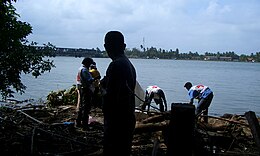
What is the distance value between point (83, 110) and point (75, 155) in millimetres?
4033

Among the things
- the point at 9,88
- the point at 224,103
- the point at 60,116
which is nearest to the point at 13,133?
the point at 9,88

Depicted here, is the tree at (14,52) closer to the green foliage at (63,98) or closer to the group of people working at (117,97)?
the group of people working at (117,97)

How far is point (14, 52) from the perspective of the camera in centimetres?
653

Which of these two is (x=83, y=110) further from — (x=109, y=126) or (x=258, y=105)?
(x=258, y=105)

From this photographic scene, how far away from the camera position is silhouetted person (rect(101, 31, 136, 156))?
4.43 meters

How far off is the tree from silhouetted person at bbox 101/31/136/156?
2.29 m

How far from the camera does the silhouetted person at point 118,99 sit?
4434 millimetres

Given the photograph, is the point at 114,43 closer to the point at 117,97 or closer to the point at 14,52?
the point at 117,97

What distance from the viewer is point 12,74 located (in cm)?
670

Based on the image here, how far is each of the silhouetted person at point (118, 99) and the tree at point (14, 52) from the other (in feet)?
7.53

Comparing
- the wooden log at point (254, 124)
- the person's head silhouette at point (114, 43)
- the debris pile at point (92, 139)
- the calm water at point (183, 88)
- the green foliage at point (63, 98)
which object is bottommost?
the calm water at point (183, 88)

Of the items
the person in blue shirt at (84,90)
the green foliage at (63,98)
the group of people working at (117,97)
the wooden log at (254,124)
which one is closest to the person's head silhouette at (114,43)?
the group of people working at (117,97)

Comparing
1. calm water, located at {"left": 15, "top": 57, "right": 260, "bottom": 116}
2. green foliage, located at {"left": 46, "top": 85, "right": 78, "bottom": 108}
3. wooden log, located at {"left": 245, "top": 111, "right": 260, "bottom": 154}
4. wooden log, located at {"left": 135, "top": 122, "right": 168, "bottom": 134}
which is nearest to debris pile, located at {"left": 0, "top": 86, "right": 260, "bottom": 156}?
wooden log, located at {"left": 135, "top": 122, "right": 168, "bottom": 134}

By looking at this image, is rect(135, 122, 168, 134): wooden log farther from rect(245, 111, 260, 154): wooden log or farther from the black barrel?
the black barrel
